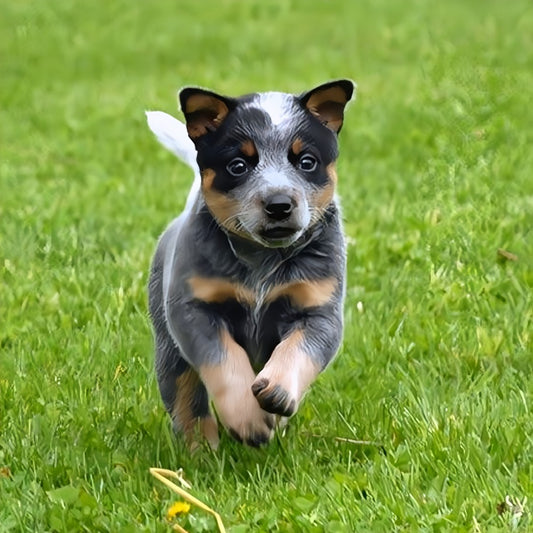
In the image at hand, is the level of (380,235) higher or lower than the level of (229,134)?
lower

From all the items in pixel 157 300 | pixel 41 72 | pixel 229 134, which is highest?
pixel 229 134

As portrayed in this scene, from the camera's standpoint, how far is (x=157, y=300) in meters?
4.30

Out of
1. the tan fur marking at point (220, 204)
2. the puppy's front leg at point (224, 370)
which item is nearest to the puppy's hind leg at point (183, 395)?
the puppy's front leg at point (224, 370)

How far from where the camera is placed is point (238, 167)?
12.0 ft

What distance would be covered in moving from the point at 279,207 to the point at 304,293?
361 mm

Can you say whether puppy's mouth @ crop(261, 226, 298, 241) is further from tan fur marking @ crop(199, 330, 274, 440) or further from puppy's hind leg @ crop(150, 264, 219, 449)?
puppy's hind leg @ crop(150, 264, 219, 449)

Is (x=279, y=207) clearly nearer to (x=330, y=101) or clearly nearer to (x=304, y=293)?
(x=304, y=293)

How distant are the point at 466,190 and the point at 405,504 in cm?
380

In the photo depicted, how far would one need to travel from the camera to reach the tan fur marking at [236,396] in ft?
11.8

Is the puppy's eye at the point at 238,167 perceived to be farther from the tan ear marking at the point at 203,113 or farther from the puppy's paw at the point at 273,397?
the puppy's paw at the point at 273,397

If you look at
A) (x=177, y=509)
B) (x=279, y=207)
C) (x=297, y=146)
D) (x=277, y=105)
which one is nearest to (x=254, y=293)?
(x=279, y=207)

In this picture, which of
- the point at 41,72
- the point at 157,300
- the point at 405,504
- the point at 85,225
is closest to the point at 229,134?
the point at 157,300

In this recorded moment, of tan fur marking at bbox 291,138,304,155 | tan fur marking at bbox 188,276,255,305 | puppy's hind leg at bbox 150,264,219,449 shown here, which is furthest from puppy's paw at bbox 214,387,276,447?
tan fur marking at bbox 291,138,304,155

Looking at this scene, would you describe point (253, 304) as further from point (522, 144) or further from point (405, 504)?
point (522, 144)
